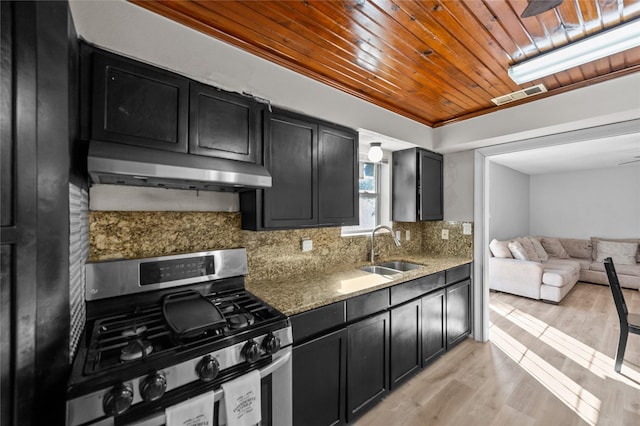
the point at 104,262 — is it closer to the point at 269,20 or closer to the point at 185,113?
the point at 185,113

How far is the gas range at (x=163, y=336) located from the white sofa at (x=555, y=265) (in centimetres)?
464

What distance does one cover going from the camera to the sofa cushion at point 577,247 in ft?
18.6

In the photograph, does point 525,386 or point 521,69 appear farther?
point 525,386

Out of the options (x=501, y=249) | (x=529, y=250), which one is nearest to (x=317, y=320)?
(x=501, y=249)

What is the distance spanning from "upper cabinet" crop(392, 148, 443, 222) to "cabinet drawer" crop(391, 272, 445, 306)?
715 millimetres

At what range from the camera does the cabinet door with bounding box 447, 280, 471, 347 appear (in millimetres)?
2818

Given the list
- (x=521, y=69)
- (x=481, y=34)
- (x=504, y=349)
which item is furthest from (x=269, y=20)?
(x=504, y=349)

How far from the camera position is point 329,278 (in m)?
2.26

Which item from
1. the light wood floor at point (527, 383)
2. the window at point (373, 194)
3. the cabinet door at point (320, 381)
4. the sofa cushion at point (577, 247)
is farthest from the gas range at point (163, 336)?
the sofa cushion at point (577, 247)

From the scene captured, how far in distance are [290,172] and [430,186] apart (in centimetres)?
191

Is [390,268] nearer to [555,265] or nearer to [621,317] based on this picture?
[621,317]

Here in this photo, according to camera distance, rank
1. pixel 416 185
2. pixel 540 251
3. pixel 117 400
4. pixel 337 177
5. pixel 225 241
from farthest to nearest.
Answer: pixel 540 251 < pixel 416 185 < pixel 337 177 < pixel 225 241 < pixel 117 400

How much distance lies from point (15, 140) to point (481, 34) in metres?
2.14

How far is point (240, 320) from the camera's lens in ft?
4.59
